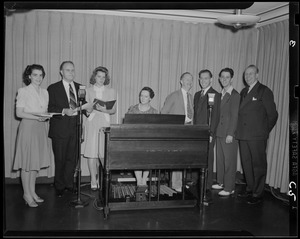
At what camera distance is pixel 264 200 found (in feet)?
13.8

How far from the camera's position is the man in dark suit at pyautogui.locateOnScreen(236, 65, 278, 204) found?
4.09 metres

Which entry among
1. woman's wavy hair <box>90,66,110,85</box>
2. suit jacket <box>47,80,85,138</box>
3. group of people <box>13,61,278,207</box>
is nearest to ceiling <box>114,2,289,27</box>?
group of people <box>13,61,278,207</box>

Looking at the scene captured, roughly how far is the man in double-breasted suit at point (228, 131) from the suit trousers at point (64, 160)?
2078mm

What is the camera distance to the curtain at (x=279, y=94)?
448cm

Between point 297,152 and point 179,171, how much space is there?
1.84m

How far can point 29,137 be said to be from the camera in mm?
3553

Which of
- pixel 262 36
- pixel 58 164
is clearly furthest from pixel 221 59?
pixel 58 164

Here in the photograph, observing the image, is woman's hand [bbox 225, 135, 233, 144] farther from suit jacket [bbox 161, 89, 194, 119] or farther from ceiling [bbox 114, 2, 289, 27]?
ceiling [bbox 114, 2, 289, 27]

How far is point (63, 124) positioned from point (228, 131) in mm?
2276

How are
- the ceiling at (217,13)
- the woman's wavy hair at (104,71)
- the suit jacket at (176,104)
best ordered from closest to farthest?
the woman's wavy hair at (104,71)
the suit jacket at (176,104)
the ceiling at (217,13)

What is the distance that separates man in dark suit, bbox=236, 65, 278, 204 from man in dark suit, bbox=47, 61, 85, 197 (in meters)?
2.32

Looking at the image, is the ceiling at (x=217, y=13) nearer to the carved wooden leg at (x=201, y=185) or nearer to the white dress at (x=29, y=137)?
the white dress at (x=29, y=137)

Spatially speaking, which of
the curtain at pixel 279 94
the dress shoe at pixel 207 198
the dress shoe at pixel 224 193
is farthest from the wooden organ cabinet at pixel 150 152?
the curtain at pixel 279 94

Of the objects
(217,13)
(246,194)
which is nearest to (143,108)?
(246,194)
